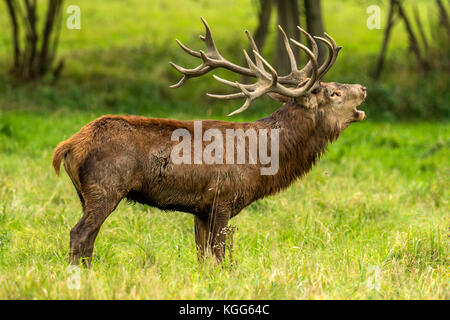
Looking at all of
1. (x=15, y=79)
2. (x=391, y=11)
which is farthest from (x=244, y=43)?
(x=15, y=79)

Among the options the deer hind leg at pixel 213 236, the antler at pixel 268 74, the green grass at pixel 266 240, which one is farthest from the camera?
the antler at pixel 268 74

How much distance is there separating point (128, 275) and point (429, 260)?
268 centimetres

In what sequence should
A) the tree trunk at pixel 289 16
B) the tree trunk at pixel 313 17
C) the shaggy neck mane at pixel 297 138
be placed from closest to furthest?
1. the shaggy neck mane at pixel 297 138
2. the tree trunk at pixel 313 17
3. the tree trunk at pixel 289 16

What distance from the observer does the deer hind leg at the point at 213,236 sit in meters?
5.69

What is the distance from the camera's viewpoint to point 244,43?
18969mm

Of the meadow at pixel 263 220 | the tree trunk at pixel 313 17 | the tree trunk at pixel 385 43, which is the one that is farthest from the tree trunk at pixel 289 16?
the tree trunk at pixel 385 43

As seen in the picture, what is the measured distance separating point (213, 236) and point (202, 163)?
635 millimetres

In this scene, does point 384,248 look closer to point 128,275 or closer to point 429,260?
point 429,260

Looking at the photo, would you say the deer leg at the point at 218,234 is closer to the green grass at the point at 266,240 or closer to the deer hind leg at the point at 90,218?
the green grass at the point at 266,240

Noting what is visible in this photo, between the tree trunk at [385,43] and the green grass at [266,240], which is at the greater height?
the tree trunk at [385,43]

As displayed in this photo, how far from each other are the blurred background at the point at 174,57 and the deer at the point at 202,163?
17.2 feet

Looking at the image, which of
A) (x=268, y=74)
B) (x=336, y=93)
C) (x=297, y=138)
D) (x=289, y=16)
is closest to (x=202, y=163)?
(x=297, y=138)

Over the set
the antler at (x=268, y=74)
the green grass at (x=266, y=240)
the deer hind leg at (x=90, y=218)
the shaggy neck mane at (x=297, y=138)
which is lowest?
the green grass at (x=266, y=240)

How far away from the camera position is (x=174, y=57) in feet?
59.8
